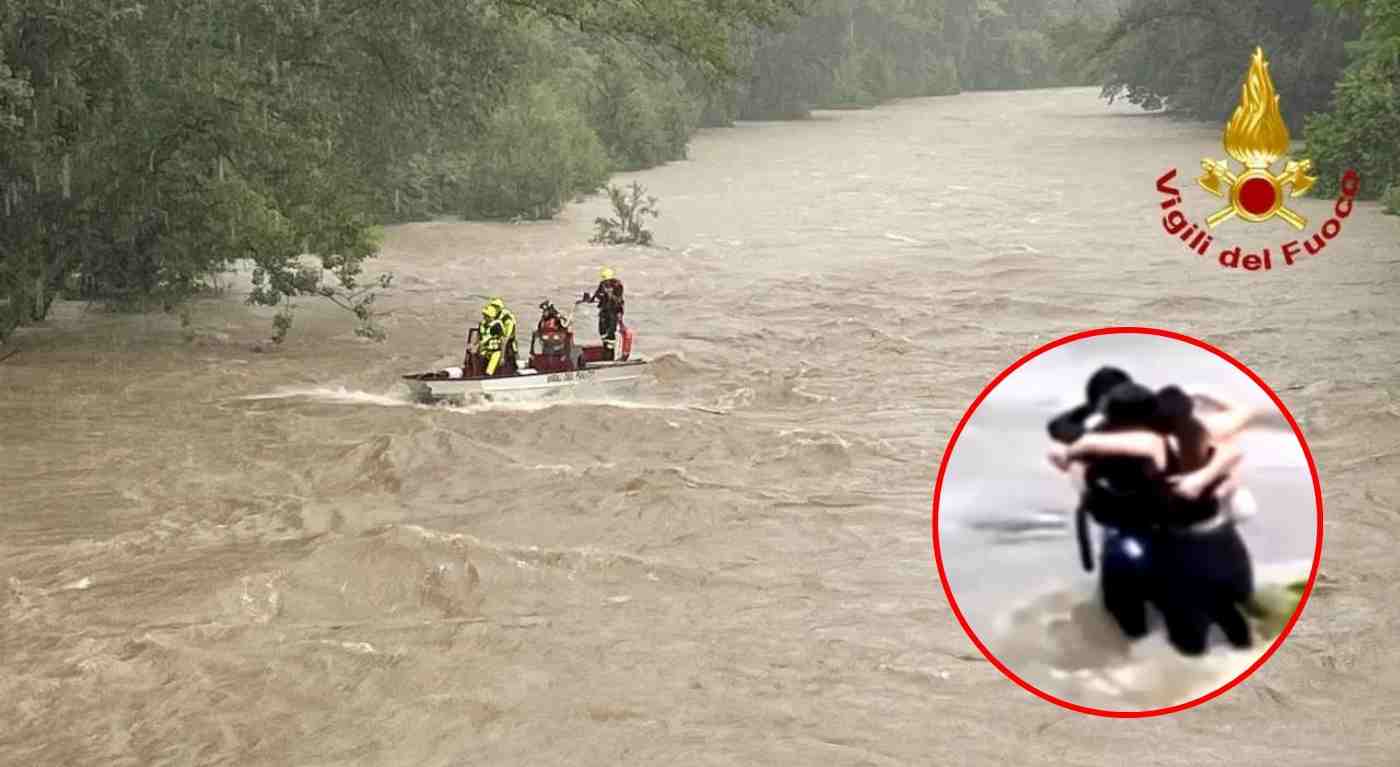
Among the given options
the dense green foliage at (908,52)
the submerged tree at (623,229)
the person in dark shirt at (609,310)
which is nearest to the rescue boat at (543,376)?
the person in dark shirt at (609,310)

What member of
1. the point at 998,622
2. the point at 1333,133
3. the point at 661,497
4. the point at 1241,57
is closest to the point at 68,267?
the point at 661,497

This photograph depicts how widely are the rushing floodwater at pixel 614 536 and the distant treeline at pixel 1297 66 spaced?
2.67 m

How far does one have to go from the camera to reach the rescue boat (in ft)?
62.7

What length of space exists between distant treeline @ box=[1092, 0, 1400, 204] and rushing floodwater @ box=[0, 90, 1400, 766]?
2.67m

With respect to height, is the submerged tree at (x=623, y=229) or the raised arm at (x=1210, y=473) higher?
the raised arm at (x=1210, y=473)

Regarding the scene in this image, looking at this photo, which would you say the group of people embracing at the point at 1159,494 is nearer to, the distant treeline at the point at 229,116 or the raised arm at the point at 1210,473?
the raised arm at the point at 1210,473

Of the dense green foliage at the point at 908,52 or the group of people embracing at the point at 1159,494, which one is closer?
the group of people embracing at the point at 1159,494

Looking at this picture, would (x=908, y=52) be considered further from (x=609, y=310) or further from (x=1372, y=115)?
(x=609, y=310)

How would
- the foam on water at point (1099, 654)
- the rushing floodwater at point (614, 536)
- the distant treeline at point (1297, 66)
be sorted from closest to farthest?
the foam on water at point (1099, 654), the rushing floodwater at point (614, 536), the distant treeline at point (1297, 66)

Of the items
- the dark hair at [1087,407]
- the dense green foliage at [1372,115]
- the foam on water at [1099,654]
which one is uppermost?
the dense green foliage at [1372,115]

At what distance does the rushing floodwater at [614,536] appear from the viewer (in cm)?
942

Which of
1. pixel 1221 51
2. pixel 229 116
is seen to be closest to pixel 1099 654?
pixel 229 116

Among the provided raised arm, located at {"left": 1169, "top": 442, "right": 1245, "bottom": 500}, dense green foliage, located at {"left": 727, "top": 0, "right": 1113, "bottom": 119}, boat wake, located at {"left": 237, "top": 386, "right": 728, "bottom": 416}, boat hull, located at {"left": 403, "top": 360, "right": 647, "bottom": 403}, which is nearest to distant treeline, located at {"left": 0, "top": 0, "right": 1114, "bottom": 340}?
boat wake, located at {"left": 237, "top": 386, "right": 728, "bottom": 416}

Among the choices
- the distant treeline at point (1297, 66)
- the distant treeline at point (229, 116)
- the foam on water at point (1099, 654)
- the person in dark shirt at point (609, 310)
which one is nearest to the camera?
the foam on water at point (1099, 654)
